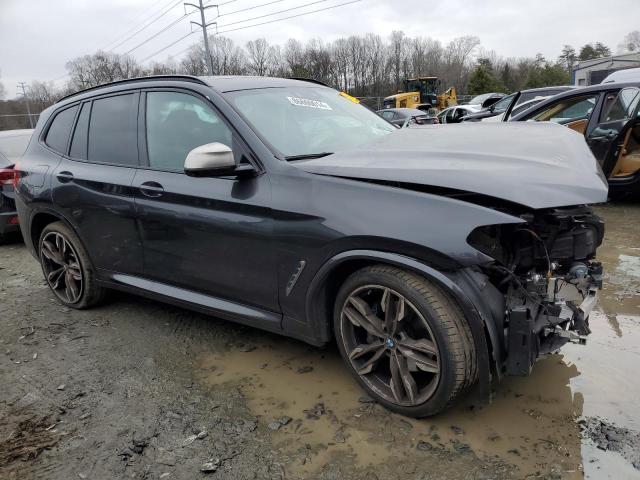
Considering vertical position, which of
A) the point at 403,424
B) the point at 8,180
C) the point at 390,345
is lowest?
the point at 403,424

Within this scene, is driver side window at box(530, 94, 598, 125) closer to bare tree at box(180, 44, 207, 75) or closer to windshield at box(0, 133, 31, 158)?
windshield at box(0, 133, 31, 158)

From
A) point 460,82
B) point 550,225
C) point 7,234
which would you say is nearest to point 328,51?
point 460,82

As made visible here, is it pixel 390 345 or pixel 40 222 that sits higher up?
pixel 40 222

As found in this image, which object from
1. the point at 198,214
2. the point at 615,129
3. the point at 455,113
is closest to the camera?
the point at 198,214

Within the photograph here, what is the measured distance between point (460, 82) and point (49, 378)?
73.1 m

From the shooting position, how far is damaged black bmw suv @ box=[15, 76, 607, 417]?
2289mm

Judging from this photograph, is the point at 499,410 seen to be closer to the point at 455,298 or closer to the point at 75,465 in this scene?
the point at 455,298

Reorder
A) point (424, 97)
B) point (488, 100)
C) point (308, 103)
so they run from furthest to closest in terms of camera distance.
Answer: point (424, 97)
point (488, 100)
point (308, 103)

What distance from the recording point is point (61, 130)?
4.26m

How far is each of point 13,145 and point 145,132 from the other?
4.69 meters

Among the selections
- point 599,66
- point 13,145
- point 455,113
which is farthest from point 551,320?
point 599,66

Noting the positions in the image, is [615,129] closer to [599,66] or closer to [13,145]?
[13,145]

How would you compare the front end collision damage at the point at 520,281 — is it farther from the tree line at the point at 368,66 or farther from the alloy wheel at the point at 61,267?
the tree line at the point at 368,66

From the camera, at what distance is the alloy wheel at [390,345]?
2459mm
